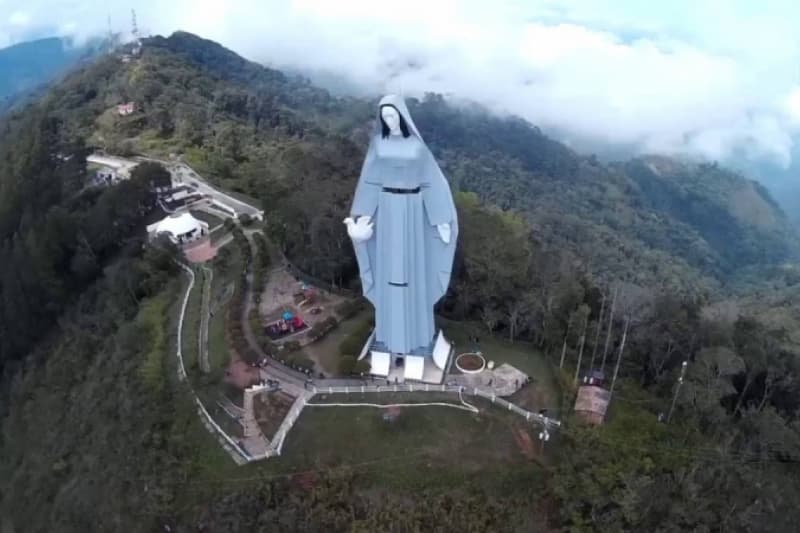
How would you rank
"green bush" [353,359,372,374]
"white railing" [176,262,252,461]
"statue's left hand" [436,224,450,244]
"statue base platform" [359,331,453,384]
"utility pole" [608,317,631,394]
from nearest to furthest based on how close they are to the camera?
"statue's left hand" [436,224,450,244] → "white railing" [176,262,252,461] → "utility pole" [608,317,631,394] → "statue base platform" [359,331,453,384] → "green bush" [353,359,372,374]

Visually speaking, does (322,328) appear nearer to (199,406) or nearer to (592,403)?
(199,406)

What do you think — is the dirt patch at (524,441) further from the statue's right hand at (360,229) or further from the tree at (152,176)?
the tree at (152,176)

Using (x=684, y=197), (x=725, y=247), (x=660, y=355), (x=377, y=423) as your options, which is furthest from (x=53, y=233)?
(x=684, y=197)

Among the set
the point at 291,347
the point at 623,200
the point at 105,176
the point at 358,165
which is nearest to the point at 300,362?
the point at 291,347

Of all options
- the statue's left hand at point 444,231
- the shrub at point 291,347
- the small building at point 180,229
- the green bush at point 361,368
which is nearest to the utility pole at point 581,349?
the statue's left hand at point 444,231

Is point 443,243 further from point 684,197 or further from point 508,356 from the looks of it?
point 684,197

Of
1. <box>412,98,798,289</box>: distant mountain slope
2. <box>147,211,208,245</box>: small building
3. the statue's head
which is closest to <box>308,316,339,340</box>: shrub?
the statue's head

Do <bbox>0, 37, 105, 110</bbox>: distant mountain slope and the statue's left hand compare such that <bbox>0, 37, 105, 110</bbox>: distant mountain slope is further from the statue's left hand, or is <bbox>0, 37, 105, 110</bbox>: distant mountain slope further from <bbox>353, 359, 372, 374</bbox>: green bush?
the statue's left hand
